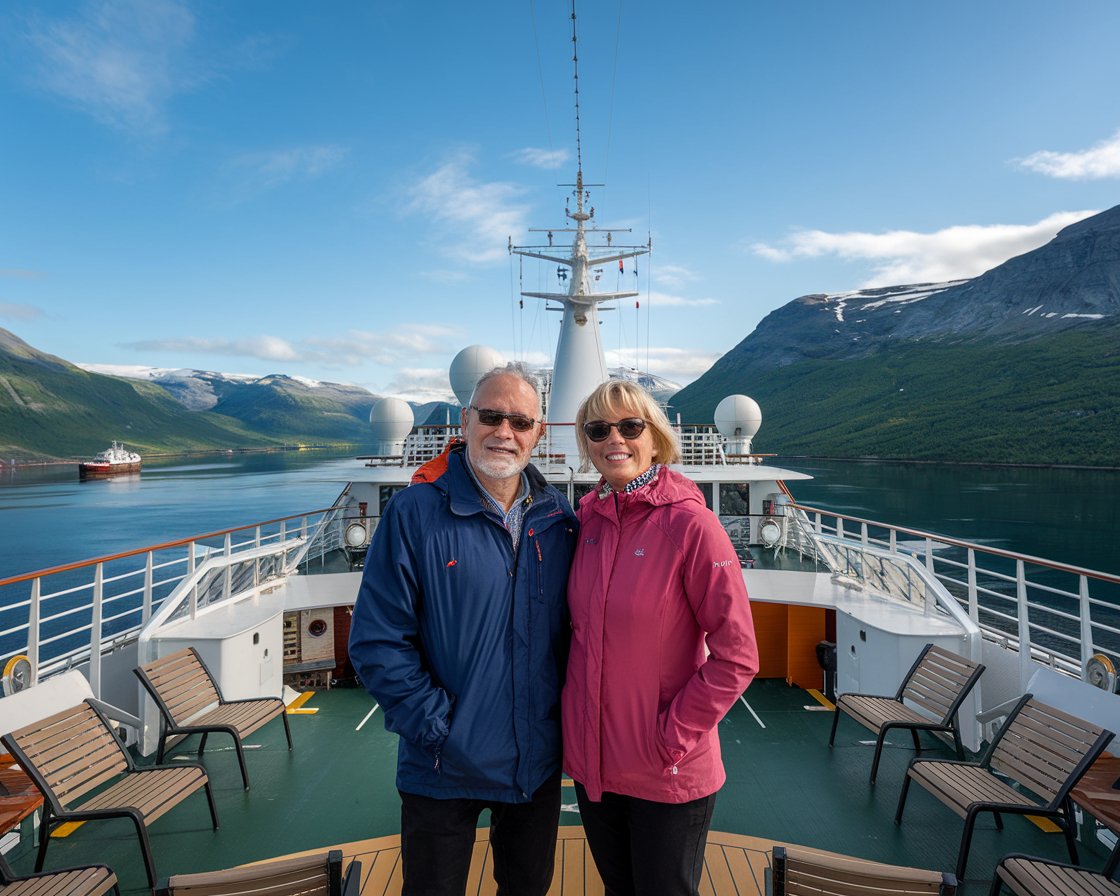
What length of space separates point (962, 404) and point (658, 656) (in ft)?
338

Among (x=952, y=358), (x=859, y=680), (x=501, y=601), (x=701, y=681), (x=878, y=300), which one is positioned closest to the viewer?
(x=701, y=681)

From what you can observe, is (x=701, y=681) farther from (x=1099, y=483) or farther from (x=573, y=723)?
(x=1099, y=483)

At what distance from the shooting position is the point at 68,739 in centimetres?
310

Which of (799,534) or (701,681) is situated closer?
(701,681)

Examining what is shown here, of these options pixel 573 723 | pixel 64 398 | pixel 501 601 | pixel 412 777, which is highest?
pixel 64 398

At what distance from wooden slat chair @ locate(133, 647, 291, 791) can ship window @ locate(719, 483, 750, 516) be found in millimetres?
7239

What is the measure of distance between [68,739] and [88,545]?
33.6 m

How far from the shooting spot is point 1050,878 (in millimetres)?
2398

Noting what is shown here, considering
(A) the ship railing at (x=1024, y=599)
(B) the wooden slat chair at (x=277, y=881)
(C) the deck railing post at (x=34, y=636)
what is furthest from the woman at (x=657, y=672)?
(C) the deck railing post at (x=34, y=636)

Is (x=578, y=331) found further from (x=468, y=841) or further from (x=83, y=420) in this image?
(x=83, y=420)

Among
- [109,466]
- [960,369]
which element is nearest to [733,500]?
[109,466]

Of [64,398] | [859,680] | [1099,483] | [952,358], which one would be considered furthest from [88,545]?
[64,398]

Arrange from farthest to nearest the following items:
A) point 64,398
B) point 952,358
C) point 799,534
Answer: point 64,398 < point 952,358 < point 799,534

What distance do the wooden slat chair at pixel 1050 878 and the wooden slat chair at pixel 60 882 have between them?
3482 millimetres
